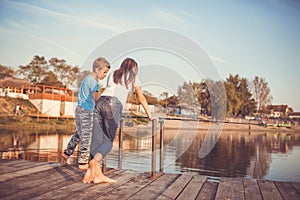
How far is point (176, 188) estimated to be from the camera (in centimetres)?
337

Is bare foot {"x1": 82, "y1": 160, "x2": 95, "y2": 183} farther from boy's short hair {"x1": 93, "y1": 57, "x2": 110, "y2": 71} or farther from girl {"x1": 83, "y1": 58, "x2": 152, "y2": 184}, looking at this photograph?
boy's short hair {"x1": 93, "y1": 57, "x2": 110, "y2": 71}

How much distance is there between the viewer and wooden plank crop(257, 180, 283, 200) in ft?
10.3

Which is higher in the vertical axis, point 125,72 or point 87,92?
point 125,72

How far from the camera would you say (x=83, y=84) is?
11.6 ft

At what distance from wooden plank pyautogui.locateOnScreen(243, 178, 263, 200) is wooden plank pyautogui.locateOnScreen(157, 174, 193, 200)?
2.16 feet

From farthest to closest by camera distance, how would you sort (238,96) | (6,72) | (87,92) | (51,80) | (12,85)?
(238,96), (51,80), (6,72), (12,85), (87,92)

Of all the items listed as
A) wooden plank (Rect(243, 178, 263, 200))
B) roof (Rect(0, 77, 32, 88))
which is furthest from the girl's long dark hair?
roof (Rect(0, 77, 32, 88))

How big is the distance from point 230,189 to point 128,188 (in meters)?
1.11

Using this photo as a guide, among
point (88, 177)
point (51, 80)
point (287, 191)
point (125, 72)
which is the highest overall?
point (51, 80)

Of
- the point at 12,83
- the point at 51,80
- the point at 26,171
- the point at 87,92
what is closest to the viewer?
the point at 87,92

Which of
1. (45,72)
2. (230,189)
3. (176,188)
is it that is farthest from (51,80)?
(230,189)

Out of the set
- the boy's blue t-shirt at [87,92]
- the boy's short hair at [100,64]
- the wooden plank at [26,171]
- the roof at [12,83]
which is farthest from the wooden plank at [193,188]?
the roof at [12,83]

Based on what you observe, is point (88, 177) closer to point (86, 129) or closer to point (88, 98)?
point (86, 129)

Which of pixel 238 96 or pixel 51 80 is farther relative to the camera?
pixel 238 96
